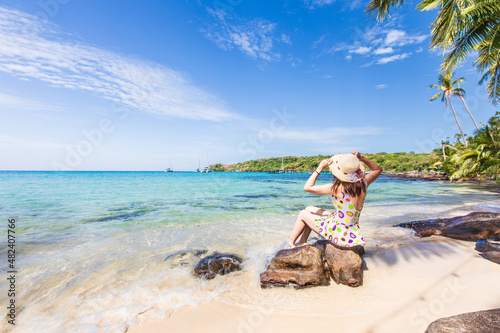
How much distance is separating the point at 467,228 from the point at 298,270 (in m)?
4.90

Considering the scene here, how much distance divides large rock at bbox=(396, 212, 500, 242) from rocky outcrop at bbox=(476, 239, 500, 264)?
3.10 ft

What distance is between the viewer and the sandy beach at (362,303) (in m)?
2.57

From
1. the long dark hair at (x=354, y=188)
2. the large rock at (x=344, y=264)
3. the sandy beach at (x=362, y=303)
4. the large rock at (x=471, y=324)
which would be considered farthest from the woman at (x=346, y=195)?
the large rock at (x=471, y=324)

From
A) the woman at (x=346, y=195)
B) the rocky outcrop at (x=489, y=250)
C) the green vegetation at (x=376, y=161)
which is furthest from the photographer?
the green vegetation at (x=376, y=161)

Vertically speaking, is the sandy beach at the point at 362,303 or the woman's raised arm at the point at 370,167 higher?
the woman's raised arm at the point at 370,167

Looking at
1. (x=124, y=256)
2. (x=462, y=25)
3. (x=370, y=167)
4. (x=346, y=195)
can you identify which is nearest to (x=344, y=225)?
(x=346, y=195)

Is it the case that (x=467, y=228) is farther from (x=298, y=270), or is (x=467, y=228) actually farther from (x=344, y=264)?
(x=298, y=270)

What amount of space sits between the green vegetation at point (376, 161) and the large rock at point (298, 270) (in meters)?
46.4

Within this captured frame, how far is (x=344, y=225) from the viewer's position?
354 cm

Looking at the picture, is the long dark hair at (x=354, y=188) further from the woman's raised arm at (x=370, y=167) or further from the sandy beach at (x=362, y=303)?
the sandy beach at (x=362, y=303)

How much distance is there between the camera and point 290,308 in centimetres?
289

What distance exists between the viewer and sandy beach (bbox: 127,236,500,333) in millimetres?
2566

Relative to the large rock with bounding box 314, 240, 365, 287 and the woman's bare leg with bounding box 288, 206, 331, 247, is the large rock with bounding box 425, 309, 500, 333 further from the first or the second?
the woman's bare leg with bounding box 288, 206, 331, 247

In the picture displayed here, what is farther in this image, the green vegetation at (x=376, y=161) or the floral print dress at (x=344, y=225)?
the green vegetation at (x=376, y=161)
